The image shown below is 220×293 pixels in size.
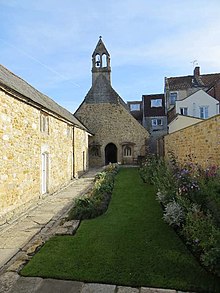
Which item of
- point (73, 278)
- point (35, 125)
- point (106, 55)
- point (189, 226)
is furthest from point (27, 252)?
point (106, 55)

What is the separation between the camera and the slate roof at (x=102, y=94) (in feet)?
96.1

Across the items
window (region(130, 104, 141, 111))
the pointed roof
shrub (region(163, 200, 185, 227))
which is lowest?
shrub (region(163, 200, 185, 227))

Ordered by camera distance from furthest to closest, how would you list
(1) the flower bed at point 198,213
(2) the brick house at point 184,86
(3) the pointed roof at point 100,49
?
(2) the brick house at point 184,86, (3) the pointed roof at point 100,49, (1) the flower bed at point 198,213

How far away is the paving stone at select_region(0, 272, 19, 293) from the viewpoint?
3.85 metres

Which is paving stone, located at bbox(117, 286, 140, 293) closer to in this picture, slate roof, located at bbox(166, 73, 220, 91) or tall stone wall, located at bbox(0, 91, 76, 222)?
tall stone wall, located at bbox(0, 91, 76, 222)

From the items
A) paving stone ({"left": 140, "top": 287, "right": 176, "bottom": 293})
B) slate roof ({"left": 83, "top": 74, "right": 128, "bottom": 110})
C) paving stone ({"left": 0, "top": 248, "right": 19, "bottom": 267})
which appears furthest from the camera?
slate roof ({"left": 83, "top": 74, "right": 128, "bottom": 110})

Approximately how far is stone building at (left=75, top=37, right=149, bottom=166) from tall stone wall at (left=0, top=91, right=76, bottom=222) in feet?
49.8

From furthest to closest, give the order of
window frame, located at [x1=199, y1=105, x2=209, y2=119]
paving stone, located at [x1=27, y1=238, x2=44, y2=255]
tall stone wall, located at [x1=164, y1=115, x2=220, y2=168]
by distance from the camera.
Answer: window frame, located at [x1=199, y1=105, x2=209, y2=119]
tall stone wall, located at [x1=164, y1=115, x2=220, y2=168]
paving stone, located at [x1=27, y1=238, x2=44, y2=255]

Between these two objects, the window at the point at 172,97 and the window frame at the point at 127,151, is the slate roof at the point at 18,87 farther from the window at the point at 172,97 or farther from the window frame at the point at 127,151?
the window at the point at 172,97

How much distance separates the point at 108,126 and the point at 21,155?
20.0 meters

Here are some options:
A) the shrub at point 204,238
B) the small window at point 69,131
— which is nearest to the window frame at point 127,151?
the small window at point 69,131

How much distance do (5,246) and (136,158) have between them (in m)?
23.1

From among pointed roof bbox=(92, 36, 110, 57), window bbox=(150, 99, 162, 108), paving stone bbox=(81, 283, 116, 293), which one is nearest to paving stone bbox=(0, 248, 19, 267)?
paving stone bbox=(81, 283, 116, 293)

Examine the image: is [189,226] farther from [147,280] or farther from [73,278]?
[73,278]
